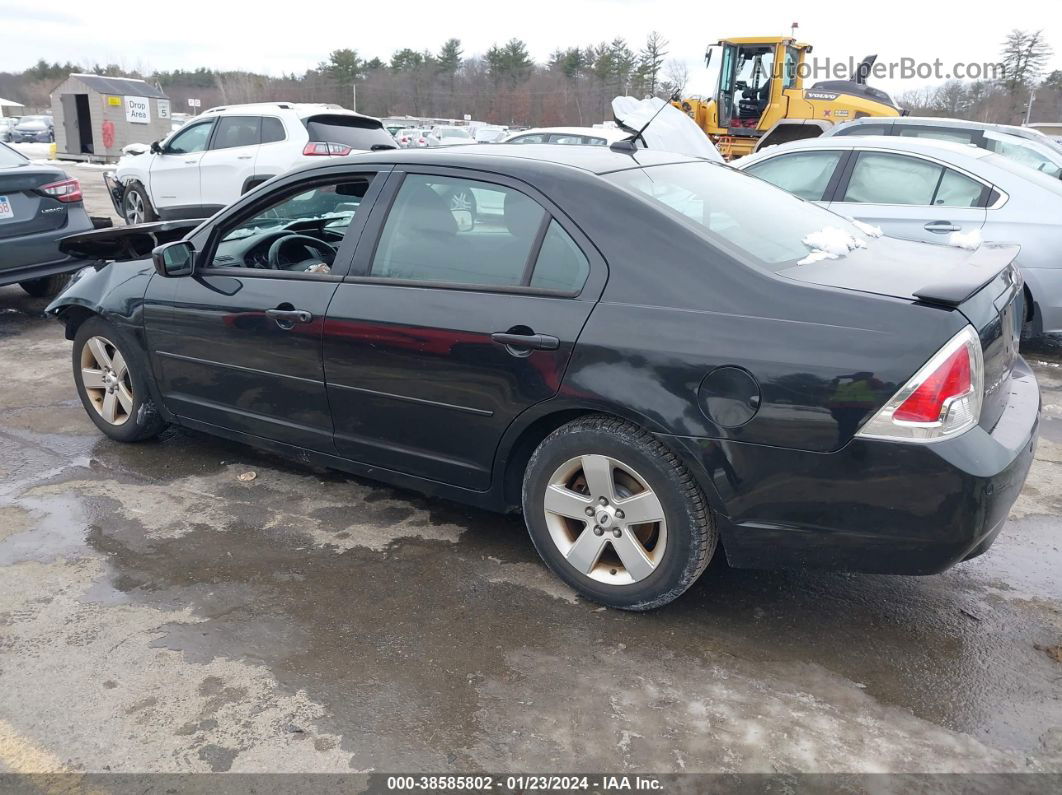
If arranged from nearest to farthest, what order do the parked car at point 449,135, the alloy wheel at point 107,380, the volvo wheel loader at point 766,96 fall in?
the alloy wheel at point 107,380 < the volvo wheel loader at point 766,96 < the parked car at point 449,135

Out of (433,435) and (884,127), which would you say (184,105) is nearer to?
(884,127)

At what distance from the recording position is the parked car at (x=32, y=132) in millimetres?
41250

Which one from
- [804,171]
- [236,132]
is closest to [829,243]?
[804,171]

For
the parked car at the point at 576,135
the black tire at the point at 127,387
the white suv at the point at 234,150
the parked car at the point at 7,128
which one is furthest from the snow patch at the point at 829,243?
the parked car at the point at 7,128

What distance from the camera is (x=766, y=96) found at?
17703mm

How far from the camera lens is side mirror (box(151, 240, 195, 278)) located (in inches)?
159

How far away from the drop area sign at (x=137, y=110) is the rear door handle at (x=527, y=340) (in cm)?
3210

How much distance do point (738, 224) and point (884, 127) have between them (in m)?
8.73

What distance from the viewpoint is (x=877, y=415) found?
2520 mm

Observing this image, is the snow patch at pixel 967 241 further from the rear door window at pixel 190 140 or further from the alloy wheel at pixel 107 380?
the rear door window at pixel 190 140

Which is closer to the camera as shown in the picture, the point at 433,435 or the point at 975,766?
the point at 975,766

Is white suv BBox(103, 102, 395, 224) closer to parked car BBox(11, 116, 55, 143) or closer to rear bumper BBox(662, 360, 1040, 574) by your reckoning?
rear bumper BBox(662, 360, 1040, 574)

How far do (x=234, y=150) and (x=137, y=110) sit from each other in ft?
75.4

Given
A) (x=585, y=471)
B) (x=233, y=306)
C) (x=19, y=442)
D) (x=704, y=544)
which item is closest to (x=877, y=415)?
(x=704, y=544)
